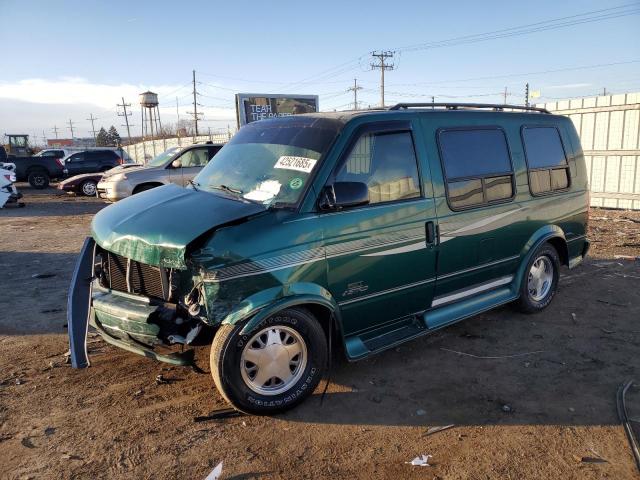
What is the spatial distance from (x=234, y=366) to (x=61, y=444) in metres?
1.22

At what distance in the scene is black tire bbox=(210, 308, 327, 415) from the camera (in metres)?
3.20

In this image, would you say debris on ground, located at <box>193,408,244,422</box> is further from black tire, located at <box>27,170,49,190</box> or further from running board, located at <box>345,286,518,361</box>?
black tire, located at <box>27,170,49,190</box>

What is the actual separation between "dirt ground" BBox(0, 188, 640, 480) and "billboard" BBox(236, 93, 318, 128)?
1230cm

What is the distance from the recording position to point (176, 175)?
12.9 metres

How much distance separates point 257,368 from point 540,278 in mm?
3777

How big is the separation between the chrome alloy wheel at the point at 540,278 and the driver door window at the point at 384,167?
226 cm

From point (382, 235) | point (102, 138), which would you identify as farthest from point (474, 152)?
point (102, 138)

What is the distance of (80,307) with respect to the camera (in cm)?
377

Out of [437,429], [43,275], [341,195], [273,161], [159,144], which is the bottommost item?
[437,429]

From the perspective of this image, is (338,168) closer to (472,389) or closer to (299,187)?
(299,187)

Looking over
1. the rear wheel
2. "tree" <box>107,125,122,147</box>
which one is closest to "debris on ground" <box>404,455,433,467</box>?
the rear wheel

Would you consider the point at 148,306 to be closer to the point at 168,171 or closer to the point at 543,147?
the point at 543,147

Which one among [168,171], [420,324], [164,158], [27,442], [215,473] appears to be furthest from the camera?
[164,158]

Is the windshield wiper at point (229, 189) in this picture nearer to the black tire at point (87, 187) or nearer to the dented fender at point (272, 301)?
the dented fender at point (272, 301)
